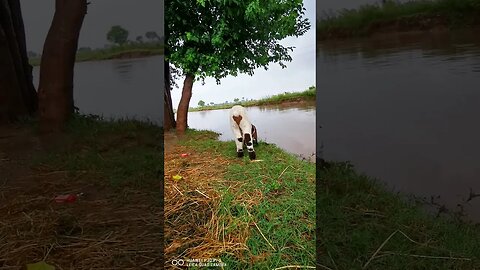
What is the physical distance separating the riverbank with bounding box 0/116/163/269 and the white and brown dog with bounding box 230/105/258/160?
0.38m

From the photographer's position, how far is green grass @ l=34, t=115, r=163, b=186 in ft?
4.85

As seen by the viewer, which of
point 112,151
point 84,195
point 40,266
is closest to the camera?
point 40,266

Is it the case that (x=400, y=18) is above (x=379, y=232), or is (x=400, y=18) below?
above

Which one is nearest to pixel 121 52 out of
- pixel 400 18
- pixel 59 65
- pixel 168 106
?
pixel 59 65

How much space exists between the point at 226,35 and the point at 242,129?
11.2 inches

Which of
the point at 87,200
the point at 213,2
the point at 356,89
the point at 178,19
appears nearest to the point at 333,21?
the point at 356,89

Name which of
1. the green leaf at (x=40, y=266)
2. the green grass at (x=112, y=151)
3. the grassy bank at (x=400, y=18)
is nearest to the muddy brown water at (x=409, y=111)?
the grassy bank at (x=400, y=18)

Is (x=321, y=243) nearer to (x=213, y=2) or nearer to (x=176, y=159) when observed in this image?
(x=176, y=159)

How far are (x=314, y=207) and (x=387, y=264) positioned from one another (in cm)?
29

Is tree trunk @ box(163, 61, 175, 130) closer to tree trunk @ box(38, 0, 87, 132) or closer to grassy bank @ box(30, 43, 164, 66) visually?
grassy bank @ box(30, 43, 164, 66)

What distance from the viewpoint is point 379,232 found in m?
1.25

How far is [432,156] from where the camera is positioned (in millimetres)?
1288

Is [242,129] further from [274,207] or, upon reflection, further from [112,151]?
[112,151]

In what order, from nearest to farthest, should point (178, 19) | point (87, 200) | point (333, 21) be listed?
point (178, 19), point (333, 21), point (87, 200)
